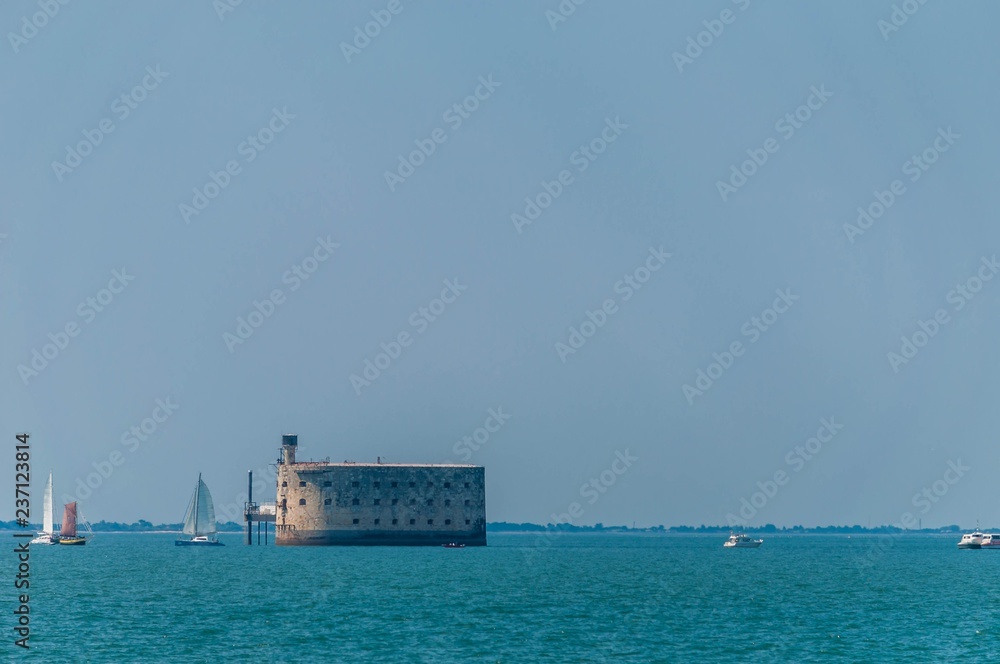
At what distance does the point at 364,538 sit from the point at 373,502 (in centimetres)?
316

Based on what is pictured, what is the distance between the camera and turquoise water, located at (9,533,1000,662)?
5047cm

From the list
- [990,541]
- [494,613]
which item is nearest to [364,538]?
[494,613]

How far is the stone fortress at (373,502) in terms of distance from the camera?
12625 centimetres

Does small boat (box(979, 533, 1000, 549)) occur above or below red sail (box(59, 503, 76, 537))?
below

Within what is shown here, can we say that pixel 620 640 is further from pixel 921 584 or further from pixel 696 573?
pixel 696 573

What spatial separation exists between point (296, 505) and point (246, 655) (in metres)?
78.9

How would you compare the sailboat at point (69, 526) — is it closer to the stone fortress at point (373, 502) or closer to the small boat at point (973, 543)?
the stone fortress at point (373, 502)

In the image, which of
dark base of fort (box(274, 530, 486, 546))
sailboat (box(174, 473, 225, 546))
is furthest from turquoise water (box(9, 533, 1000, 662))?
sailboat (box(174, 473, 225, 546))

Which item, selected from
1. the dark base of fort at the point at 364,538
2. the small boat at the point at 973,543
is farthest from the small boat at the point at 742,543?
the dark base of fort at the point at 364,538

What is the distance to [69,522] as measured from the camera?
168 meters

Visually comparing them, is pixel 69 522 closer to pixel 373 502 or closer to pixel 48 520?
pixel 48 520

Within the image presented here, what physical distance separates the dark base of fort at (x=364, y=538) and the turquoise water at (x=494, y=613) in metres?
19.3

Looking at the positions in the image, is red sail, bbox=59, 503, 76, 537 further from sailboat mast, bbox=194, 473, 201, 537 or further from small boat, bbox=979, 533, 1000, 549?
small boat, bbox=979, 533, 1000, 549

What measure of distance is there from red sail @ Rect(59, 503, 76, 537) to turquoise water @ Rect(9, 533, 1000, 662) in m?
64.4
